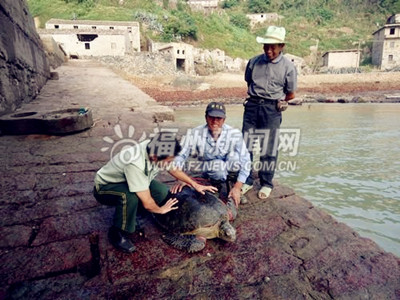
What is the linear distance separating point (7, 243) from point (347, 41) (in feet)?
204

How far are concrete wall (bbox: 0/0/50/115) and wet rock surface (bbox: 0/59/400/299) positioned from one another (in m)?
2.88

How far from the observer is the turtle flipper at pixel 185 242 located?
2.39m

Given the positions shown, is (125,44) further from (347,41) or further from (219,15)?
(347,41)

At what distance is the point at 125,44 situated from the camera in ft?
108

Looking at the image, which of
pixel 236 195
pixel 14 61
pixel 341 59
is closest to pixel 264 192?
pixel 236 195

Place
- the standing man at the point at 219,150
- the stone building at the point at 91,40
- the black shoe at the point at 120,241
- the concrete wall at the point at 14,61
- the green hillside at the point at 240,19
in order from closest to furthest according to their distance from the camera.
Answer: the black shoe at the point at 120,241 < the standing man at the point at 219,150 < the concrete wall at the point at 14,61 < the stone building at the point at 91,40 < the green hillside at the point at 240,19

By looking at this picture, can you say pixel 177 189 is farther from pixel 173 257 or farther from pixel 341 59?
pixel 341 59

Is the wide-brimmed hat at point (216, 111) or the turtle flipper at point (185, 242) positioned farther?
the wide-brimmed hat at point (216, 111)

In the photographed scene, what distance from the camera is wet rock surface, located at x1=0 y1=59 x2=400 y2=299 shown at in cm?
196

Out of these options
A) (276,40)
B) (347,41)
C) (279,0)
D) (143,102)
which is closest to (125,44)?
(143,102)

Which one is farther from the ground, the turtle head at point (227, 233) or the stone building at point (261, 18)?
the stone building at point (261, 18)

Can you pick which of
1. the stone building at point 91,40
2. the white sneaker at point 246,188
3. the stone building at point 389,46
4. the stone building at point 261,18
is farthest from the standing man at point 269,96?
the stone building at point 261,18

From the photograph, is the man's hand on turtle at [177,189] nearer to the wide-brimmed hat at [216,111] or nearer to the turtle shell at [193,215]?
the turtle shell at [193,215]

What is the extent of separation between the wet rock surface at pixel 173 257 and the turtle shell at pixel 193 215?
15 centimetres
